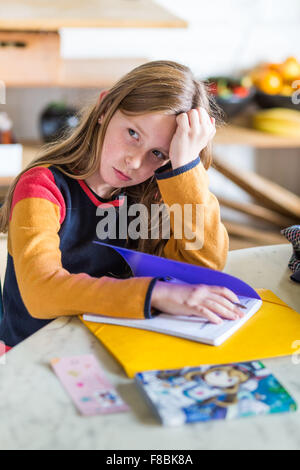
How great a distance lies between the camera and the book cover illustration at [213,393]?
24.2 inches

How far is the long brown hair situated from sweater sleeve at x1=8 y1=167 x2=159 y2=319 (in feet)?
0.47

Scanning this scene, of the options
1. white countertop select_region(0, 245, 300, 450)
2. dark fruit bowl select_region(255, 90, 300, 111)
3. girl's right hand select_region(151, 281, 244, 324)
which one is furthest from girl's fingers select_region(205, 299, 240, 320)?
dark fruit bowl select_region(255, 90, 300, 111)

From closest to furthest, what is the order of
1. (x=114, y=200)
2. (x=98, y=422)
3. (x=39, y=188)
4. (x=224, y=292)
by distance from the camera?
(x=98, y=422) < (x=224, y=292) < (x=39, y=188) < (x=114, y=200)

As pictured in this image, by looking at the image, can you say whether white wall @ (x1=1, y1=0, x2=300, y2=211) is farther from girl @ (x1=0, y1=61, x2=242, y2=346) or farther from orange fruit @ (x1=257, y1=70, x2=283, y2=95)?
girl @ (x1=0, y1=61, x2=242, y2=346)

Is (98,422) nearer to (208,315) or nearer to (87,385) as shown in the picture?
(87,385)

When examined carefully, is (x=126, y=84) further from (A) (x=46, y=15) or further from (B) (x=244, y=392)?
(A) (x=46, y=15)

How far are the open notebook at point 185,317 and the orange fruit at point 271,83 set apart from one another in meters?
2.19

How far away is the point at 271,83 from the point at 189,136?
6.56 ft

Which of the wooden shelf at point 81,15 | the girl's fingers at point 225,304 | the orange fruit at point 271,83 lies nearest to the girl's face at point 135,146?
the girl's fingers at point 225,304

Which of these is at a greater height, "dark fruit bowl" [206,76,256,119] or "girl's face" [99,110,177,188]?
"girl's face" [99,110,177,188]

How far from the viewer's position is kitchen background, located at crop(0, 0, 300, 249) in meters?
2.94

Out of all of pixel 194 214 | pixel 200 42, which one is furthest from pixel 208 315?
pixel 200 42

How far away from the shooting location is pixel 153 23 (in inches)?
82.2

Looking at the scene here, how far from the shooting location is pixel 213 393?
0.65 meters
